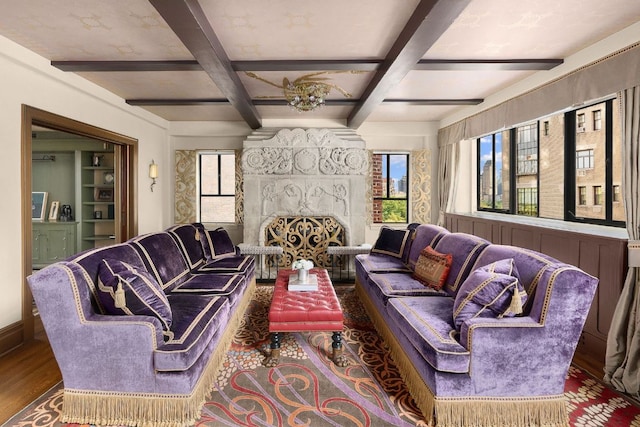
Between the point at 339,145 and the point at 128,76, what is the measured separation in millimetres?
3012

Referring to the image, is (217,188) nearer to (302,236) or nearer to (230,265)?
(302,236)

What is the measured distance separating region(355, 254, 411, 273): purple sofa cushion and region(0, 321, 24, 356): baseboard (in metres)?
3.33

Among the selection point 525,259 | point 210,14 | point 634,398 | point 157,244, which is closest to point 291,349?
point 157,244

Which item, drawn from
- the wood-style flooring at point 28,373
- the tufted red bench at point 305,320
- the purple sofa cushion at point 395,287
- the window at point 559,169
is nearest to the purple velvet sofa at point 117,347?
the wood-style flooring at point 28,373

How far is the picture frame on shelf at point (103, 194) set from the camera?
5.64m

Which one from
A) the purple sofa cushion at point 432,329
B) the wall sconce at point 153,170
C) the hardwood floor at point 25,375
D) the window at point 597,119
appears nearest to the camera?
the purple sofa cushion at point 432,329

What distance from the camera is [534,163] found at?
4.27 metres

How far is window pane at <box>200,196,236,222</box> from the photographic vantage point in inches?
236

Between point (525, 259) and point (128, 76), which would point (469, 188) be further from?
point (128, 76)

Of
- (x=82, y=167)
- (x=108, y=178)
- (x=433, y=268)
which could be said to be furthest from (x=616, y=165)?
(x=82, y=167)

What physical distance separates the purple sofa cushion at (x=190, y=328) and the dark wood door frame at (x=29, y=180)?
4.66 feet

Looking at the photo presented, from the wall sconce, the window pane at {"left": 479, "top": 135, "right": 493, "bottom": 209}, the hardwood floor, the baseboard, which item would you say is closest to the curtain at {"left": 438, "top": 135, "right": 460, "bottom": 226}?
the window pane at {"left": 479, "top": 135, "right": 493, "bottom": 209}

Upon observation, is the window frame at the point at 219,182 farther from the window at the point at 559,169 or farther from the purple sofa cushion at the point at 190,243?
the window at the point at 559,169

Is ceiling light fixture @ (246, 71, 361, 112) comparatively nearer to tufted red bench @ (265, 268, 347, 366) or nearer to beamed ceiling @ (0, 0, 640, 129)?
beamed ceiling @ (0, 0, 640, 129)
